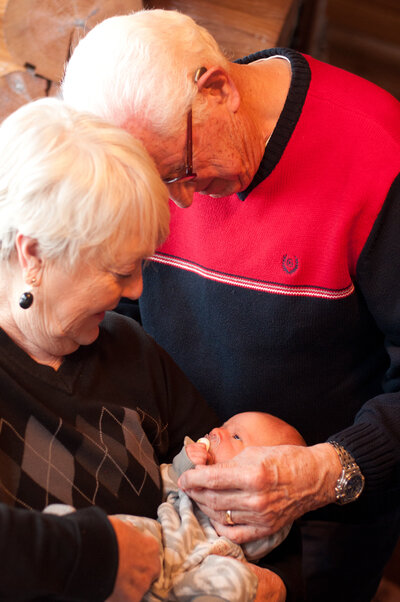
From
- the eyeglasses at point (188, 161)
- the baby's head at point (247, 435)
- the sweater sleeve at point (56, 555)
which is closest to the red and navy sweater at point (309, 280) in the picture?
the baby's head at point (247, 435)

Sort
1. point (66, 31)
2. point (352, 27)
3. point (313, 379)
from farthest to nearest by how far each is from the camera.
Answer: point (352, 27), point (66, 31), point (313, 379)

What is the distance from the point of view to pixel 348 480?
163 cm

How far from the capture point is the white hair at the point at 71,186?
127 cm

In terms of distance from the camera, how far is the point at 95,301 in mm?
1390

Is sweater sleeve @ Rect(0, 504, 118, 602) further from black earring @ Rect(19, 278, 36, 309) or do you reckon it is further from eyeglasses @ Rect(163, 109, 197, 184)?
eyeglasses @ Rect(163, 109, 197, 184)

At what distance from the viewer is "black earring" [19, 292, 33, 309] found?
135 cm

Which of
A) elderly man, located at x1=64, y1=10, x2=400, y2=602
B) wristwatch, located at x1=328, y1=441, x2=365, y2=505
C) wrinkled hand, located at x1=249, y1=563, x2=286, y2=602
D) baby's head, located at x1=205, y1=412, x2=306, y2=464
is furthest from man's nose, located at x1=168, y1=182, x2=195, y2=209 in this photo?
wrinkled hand, located at x1=249, y1=563, x2=286, y2=602

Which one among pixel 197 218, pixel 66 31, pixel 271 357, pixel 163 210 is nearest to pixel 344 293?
pixel 271 357

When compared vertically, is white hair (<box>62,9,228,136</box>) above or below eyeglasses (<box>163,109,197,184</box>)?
above

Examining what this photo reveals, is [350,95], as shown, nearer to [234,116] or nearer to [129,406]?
[234,116]

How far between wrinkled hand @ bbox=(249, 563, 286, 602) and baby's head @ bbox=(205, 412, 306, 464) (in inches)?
11.3

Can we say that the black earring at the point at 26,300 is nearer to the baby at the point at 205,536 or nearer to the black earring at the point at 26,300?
the black earring at the point at 26,300

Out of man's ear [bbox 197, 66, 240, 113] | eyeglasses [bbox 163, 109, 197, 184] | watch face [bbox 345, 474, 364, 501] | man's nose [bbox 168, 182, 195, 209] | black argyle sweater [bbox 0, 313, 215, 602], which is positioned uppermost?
man's ear [bbox 197, 66, 240, 113]

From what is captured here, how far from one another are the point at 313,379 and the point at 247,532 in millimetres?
528
